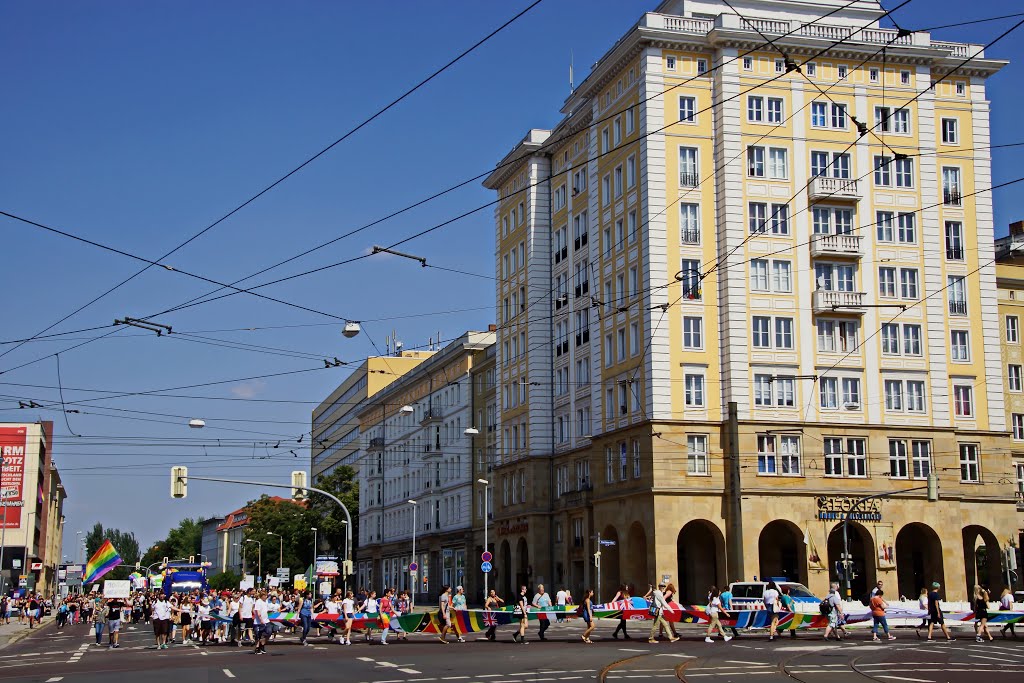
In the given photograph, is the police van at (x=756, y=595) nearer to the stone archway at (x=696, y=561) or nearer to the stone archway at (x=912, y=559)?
the stone archway at (x=696, y=561)

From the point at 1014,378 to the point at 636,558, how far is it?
2589 cm

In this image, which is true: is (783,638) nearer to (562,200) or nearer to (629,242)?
(629,242)

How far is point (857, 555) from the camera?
2472 inches

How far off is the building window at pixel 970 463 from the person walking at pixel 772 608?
24068 mm

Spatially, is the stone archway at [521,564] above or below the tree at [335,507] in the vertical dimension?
below

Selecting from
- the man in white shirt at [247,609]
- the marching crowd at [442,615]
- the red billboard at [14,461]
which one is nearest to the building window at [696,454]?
the marching crowd at [442,615]

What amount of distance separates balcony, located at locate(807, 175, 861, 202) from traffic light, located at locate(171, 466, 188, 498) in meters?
33.3

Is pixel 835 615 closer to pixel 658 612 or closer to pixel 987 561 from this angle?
pixel 658 612

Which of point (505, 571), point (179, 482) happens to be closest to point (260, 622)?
point (179, 482)

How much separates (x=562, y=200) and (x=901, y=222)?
1966cm

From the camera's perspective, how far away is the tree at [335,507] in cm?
11662

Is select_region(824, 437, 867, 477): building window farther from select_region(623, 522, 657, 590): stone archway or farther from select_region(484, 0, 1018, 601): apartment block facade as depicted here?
select_region(623, 522, 657, 590): stone archway

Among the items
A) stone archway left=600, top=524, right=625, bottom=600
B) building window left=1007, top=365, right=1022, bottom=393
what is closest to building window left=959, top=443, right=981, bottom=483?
building window left=1007, top=365, right=1022, bottom=393

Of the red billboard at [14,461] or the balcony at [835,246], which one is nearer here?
the balcony at [835,246]
